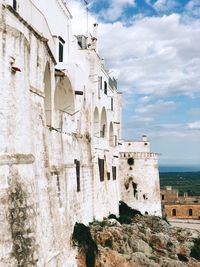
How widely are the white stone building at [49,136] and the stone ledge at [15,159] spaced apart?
3 cm

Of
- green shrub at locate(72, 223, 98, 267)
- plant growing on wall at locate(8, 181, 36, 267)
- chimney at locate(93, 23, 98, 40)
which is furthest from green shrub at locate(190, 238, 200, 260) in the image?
plant growing on wall at locate(8, 181, 36, 267)

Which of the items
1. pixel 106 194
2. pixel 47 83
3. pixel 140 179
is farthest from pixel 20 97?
pixel 140 179

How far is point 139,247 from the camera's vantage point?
24469 millimetres

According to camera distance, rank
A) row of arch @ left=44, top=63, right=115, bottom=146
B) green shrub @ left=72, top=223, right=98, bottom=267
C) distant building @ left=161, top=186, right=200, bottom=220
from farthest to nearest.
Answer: distant building @ left=161, top=186, right=200, bottom=220
green shrub @ left=72, top=223, right=98, bottom=267
row of arch @ left=44, top=63, right=115, bottom=146

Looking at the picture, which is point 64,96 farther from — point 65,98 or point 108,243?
point 108,243

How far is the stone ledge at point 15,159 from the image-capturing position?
37.5 feet

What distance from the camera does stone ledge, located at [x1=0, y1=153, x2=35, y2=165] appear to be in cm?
1143

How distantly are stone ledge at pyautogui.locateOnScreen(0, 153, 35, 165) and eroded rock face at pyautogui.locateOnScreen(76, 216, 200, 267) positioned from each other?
884 centimetres

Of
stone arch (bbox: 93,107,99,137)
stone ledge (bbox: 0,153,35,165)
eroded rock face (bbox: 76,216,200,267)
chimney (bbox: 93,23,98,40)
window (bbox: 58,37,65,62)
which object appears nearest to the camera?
stone ledge (bbox: 0,153,35,165)

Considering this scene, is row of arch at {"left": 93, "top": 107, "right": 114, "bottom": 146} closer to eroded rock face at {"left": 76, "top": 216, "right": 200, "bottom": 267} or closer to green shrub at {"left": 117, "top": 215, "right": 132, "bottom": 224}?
green shrub at {"left": 117, "top": 215, "right": 132, "bottom": 224}

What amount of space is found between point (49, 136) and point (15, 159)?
553 cm

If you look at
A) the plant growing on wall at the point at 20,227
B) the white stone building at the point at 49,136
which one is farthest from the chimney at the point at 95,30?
the plant growing on wall at the point at 20,227

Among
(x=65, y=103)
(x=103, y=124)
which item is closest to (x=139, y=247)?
(x=65, y=103)

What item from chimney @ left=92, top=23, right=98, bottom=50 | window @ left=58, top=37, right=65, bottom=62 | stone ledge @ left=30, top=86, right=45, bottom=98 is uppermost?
chimney @ left=92, top=23, right=98, bottom=50
